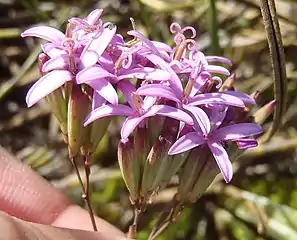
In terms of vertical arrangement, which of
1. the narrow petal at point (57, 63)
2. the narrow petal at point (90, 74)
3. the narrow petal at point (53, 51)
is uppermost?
the narrow petal at point (53, 51)

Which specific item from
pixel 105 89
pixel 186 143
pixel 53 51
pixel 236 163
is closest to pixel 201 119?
pixel 186 143

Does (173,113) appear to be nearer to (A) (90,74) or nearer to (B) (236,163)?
(A) (90,74)

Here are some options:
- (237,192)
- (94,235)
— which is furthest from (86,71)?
(237,192)

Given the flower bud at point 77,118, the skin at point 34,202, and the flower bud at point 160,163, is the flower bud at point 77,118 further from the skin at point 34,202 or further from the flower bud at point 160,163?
the skin at point 34,202

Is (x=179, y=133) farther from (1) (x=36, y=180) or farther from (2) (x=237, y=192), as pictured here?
(2) (x=237, y=192)

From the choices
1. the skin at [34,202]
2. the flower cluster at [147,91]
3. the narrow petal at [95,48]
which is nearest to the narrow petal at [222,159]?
the flower cluster at [147,91]

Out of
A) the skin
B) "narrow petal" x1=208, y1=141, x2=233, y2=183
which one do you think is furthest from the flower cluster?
the skin

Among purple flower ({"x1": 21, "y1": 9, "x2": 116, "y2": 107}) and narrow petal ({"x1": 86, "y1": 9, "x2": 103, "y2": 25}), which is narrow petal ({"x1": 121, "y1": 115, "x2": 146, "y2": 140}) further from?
narrow petal ({"x1": 86, "y1": 9, "x2": 103, "y2": 25})
